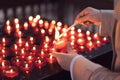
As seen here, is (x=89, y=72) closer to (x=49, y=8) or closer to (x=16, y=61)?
(x=16, y=61)

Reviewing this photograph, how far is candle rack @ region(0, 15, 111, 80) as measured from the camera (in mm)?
1040

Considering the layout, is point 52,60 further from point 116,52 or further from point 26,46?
point 116,52

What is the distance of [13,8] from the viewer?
1630mm

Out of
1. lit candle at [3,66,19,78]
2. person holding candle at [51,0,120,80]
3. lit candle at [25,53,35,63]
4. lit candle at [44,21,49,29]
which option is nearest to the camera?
person holding candle at [51,0,120,80]

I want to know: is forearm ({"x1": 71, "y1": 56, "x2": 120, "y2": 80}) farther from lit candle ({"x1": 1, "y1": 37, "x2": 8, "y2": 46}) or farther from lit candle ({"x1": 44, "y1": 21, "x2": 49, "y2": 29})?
lit candle ({"x1": 44, "y1": 21, "x2": 49, "y2": 29})

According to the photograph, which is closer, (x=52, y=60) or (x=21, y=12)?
(x=52, y=60)

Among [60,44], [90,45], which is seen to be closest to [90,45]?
[90,45]

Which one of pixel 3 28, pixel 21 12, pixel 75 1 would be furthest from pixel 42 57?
pixel 75 1

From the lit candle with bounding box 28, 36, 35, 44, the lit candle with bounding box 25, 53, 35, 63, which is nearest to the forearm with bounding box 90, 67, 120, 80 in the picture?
the lit candle with bounding box 25, 53, 35, 63

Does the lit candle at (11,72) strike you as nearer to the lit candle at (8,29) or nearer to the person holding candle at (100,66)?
the person holding candle at (100,66)

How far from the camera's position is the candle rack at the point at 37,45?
3.41 ft

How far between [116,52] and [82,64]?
13 cm

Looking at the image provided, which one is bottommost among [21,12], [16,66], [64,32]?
[16,66]

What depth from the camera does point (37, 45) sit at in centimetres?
122
